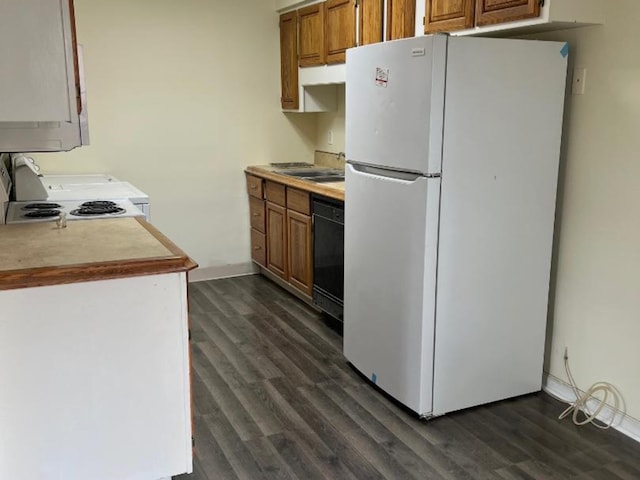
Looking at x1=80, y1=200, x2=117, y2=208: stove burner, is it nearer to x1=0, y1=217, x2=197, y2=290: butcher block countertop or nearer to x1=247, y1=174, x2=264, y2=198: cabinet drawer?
x1=0, y1=217, x2=197, y2=290: butcher block countertop

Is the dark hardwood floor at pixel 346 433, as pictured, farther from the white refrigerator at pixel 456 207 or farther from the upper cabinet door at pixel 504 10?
the upper cabinet door at pixel 504 10

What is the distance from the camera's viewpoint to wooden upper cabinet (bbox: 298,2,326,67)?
4098 millimetres

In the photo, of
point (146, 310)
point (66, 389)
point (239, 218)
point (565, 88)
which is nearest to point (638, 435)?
point (565, 88)

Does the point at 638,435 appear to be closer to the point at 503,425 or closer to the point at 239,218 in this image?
the point at 503,425

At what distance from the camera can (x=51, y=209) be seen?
290 centimetres

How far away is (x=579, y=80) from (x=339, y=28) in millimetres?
1699

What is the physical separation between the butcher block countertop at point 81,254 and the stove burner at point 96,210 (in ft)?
1.08

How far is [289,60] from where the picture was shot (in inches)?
184

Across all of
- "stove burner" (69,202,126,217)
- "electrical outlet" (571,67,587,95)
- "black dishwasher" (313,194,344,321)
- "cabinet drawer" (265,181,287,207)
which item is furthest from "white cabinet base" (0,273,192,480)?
"cabinet drawer" (265,181,287,207)

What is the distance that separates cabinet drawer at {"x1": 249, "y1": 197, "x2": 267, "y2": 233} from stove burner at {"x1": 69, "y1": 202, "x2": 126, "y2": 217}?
Answer: 180 centimetres

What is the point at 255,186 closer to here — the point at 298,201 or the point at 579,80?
the point at 298,201

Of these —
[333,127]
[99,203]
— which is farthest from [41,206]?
[333,127]

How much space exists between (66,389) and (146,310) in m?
0.34

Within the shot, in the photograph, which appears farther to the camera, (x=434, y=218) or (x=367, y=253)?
(x=367, y=253)
